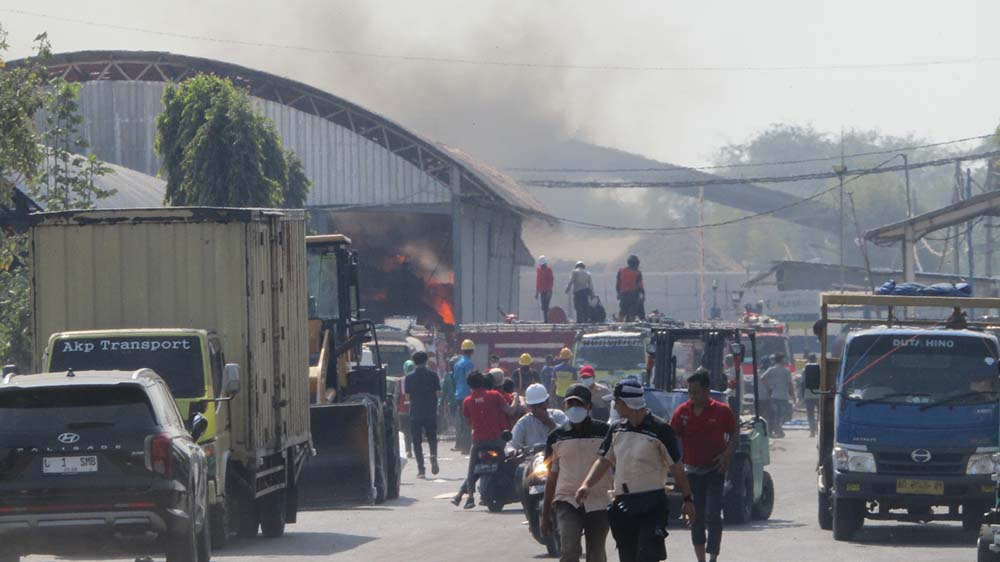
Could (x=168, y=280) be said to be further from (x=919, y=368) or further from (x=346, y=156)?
(x=346, y=156)

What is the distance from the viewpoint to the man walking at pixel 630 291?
3453 centimetres

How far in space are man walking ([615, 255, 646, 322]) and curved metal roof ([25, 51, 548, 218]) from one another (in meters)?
11.9

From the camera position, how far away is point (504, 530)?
17.3 meters

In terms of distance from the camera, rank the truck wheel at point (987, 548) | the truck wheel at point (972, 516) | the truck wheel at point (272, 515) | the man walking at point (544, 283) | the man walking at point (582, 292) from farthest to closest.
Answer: the man walking at point (544, 283), the man walking at point (582, 292), the truck wheel at point (272, 515), the truck wheel at point (972, 516), the truck wheel at point (987, 548)

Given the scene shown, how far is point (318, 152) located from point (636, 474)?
3681 cm

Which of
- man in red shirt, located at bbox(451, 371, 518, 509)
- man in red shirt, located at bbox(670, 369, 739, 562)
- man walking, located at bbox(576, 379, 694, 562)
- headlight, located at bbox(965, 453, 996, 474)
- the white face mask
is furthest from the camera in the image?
man in red shirt, located at bbox(451, 371, 518, 509)

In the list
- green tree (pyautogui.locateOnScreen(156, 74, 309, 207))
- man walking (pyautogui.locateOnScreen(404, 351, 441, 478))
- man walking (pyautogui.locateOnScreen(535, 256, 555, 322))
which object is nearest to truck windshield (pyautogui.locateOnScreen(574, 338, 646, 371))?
green tree (pyautogui.locateOnScreen(156, 74, 309, 207))

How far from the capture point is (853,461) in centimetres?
1638

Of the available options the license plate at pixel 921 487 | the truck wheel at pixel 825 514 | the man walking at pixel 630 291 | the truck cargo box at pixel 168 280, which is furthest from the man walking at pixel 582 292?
the truck cargo box at pixel 168 280

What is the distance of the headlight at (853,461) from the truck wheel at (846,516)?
0.32 metres

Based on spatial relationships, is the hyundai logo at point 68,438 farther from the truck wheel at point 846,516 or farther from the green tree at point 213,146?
the green tree at point 213,146

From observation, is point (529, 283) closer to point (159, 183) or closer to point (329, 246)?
point (159, 183)

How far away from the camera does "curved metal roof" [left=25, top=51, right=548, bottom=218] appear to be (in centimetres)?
4481

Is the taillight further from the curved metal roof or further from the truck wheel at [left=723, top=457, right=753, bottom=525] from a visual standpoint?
the curved metal roof
